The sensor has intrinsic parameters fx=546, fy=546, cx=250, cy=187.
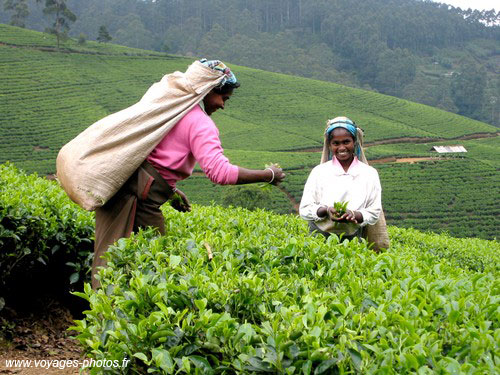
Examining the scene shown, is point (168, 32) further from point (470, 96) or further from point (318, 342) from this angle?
point (318, 342)

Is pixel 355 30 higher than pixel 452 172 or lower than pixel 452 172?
higher

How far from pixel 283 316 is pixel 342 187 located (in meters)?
1.91

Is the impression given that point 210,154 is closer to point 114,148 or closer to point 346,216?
point 114,148

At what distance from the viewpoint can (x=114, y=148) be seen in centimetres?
281

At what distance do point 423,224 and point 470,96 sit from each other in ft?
189

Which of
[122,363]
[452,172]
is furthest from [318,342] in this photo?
[452,172]

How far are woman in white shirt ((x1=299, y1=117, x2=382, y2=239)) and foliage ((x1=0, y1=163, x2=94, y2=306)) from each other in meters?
1.56

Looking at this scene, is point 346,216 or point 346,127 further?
point 346,127

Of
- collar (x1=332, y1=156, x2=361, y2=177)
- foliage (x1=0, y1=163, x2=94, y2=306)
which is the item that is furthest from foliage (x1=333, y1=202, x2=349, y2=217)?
foliage (x1=0, y1=163, x2=94, y2=306)

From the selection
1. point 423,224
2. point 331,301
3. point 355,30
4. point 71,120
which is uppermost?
point 355,30

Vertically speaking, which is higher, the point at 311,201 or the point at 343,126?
the point at 343,126

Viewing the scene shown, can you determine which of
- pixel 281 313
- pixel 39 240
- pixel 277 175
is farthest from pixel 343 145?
pixel 39 240

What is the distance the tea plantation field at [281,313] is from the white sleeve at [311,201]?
1.65 feet

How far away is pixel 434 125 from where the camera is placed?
5800cm
